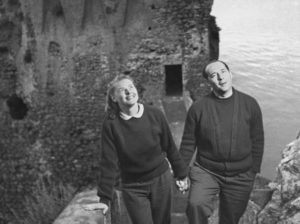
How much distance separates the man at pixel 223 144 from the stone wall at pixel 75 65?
11.9 feet

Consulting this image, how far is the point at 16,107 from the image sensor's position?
23.1ft

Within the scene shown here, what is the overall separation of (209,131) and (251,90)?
25770 millimetres

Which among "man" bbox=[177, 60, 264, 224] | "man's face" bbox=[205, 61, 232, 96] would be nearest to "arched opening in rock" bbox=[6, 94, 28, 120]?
"man" bbox=[177, 60, 264, 224]

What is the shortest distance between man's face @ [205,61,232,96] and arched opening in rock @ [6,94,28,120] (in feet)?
16.6

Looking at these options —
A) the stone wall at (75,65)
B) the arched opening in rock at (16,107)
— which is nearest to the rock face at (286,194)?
the stone wall at (75,65)

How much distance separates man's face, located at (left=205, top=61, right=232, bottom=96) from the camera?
2.59 m

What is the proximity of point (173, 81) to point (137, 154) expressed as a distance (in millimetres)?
4229

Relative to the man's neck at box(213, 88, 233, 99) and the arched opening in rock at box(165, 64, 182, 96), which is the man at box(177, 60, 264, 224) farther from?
the arched opening in rock at box(165, 64, 182, 96)

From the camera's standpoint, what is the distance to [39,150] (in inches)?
273

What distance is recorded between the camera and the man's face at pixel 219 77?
8.51 ft

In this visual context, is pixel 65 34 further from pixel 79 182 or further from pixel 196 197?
pixel 196 197

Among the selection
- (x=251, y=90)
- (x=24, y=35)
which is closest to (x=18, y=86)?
(x=24, y=35)

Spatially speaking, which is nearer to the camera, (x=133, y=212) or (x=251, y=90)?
(x=133, y=212)

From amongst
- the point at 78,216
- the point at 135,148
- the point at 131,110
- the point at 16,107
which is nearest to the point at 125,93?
the point at 131,110
